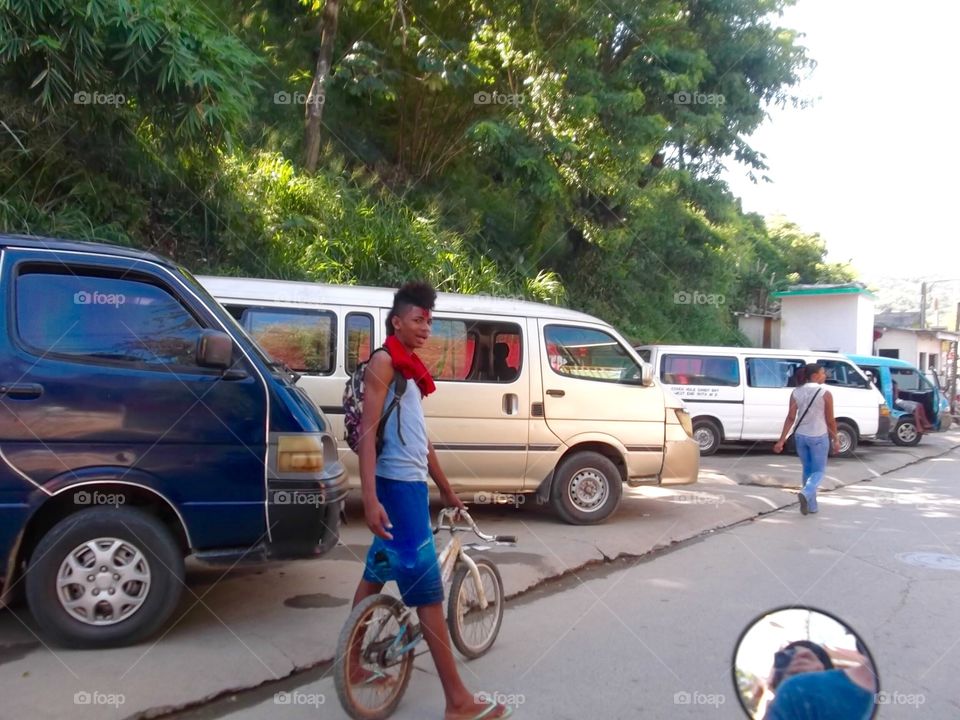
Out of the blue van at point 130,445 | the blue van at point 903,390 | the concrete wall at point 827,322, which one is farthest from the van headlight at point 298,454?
the concrete wall at point 827,322

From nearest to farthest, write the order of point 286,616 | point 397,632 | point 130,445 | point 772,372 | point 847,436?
point 397,632 < point 130,445 < point 286,616 < point 772,372 < point 847,436

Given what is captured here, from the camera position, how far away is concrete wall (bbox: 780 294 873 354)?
85.3ft

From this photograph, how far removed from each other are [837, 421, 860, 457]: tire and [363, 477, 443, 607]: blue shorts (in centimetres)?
1277

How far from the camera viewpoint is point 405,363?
3.65 metres

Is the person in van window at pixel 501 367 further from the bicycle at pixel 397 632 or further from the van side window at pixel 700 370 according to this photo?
the van side window at pixel 700 370

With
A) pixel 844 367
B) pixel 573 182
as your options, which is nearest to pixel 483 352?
pixel 573 182

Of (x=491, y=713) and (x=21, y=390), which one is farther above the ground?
(x=21, y=390)

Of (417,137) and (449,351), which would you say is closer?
(449,351)

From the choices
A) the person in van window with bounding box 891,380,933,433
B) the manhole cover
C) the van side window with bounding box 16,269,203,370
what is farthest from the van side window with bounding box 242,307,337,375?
the person in van window with bounding box 891,380,933,433

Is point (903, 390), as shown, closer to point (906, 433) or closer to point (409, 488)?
point (906, 433)

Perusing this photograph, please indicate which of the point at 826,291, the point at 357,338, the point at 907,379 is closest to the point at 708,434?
the point at 907,379

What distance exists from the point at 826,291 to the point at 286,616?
24.2 metres

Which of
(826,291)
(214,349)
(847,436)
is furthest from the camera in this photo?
(826,291)

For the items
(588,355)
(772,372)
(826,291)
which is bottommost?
(772,372)
